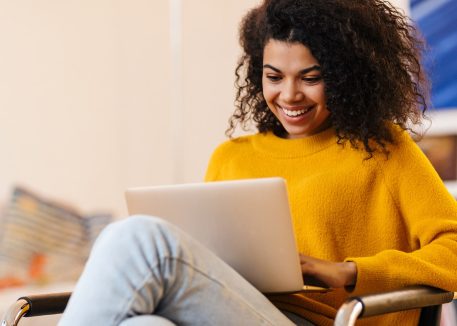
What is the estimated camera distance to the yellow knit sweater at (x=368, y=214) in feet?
4.87

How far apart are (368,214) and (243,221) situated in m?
0.35

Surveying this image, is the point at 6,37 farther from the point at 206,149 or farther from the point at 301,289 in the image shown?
the point at 301,289

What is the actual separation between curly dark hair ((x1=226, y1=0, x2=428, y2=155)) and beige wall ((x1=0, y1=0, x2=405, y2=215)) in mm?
A: 1430

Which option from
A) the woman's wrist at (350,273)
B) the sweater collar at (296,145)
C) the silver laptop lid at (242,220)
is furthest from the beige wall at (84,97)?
the woman's wrist at (350,273)

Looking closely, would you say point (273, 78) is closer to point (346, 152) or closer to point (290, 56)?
point (290, 56)

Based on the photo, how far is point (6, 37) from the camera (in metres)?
2.90

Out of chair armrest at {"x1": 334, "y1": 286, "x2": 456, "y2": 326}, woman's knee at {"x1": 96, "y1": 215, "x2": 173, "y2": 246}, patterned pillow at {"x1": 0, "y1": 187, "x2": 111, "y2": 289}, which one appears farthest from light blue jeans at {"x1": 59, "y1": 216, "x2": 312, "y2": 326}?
patterned pillow at {"x1": 0, "y1": 187, "x2": 111, "y2": 289}

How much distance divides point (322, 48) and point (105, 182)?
1606 mm

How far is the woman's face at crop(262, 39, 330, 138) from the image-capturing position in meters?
1.66

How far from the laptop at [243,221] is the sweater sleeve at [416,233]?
0.12m

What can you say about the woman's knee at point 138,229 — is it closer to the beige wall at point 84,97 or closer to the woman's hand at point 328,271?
the woman's hand at point 328,271

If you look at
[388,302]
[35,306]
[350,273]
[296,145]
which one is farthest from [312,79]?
[35,306]

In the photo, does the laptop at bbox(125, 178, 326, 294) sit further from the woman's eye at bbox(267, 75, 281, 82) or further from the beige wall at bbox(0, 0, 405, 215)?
the beige wall at bbox(0, 0, 405, 215)

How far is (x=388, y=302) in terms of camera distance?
1.29m
